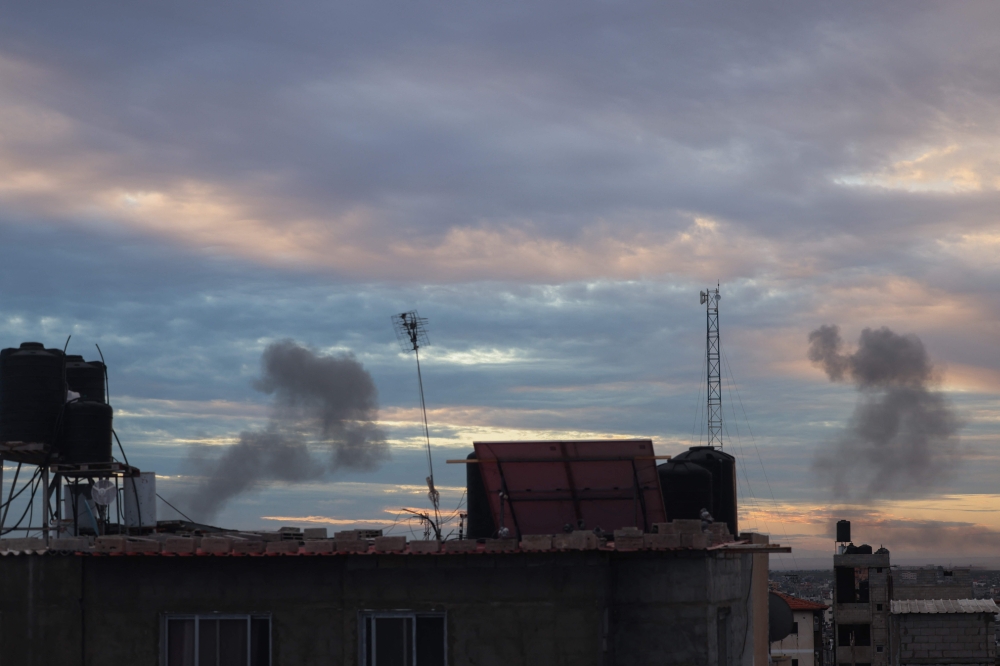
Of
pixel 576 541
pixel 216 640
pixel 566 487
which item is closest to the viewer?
pixel 576 541

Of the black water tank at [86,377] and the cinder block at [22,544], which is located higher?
the black water tank at [86,377]

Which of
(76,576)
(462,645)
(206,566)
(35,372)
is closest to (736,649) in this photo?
(462,645)

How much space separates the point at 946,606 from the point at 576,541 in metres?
51.3

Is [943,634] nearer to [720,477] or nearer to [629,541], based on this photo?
[720,477]

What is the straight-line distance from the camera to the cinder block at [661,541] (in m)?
21.2

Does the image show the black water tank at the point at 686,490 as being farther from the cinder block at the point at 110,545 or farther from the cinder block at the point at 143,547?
the cinder block at the point at 110,545

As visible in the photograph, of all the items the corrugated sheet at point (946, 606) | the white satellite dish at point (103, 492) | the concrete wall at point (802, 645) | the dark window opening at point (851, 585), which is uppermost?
the white satellite dish at point (103, 492)

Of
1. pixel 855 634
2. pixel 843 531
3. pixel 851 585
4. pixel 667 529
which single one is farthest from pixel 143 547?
pixel 843 531

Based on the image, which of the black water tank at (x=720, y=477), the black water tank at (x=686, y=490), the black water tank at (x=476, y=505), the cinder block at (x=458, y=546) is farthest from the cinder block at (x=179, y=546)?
the black water tank at (x=720, y=477)

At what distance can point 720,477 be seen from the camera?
40.1 m

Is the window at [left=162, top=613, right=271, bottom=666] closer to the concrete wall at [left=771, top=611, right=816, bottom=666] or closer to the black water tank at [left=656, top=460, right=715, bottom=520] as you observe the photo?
the black water tank at [left=656, top=460, right=715, bottom=520]

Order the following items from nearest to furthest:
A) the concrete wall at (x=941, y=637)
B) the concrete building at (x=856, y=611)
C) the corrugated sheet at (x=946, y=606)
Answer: the concrete wall at (x=941, y=637), the corrugated sheet at (x=946, y=606), the concrete building at (x=856, y=611)

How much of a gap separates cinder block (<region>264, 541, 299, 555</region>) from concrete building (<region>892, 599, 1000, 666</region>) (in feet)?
166

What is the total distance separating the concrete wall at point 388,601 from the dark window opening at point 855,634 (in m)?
78.5
